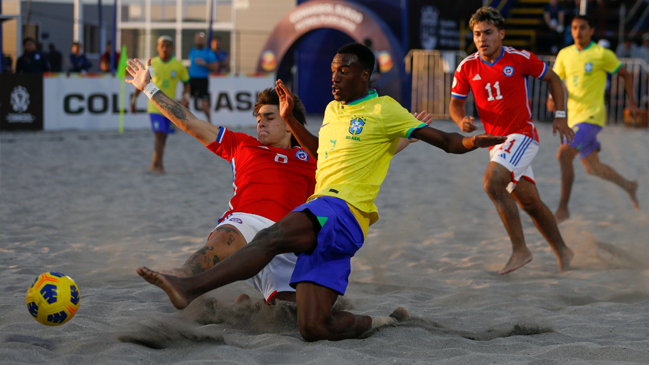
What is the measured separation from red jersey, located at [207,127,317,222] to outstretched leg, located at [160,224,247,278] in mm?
221

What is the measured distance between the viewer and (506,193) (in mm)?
5492

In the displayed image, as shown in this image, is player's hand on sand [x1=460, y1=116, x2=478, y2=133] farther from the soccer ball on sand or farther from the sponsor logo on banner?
the sponsor logo on banner

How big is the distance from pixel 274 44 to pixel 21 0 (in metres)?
14.2

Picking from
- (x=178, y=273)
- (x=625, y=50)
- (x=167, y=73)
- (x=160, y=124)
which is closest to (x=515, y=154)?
(x=178, y=273)

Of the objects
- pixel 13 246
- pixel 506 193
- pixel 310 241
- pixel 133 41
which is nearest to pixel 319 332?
pixel 310 241

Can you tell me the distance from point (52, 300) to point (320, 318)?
1320 mm

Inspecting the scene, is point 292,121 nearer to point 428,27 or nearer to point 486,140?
point 486,140

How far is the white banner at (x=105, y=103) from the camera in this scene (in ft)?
52.1

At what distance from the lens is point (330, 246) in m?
3.64

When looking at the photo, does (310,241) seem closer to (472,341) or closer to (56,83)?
(472,341)

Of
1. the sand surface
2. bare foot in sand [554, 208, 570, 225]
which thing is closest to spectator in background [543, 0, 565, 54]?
the sand surface

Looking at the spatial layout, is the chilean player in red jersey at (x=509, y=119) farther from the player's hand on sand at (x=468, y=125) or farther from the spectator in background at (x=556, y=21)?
the spectator in background at (x=556, y=21)

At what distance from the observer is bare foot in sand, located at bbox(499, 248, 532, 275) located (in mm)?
5398

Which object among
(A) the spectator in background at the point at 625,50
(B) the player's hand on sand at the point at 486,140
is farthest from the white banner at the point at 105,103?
(B) the player's hand on sand at the point at 486,140
